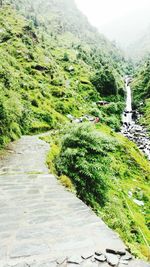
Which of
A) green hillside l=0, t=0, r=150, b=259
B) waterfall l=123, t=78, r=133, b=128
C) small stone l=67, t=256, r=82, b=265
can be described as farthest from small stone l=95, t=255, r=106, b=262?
waterfall l=123, t=78, r=133, b=128

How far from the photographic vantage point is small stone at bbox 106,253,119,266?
8297 millimetres

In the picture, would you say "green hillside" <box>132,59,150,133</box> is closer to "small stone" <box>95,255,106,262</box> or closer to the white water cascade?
the white water cascade

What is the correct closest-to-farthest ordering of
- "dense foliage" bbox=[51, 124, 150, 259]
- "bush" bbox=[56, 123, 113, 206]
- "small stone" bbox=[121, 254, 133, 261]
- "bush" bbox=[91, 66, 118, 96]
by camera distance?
"small stone" bbox=[121, 254, 133, 261] → "dense foliage" bbox=[51, 124, 150, 259] → "bush" bbox=[56, 123, 113, 206] → "bush" bbox=[91, 66, 118, 96]

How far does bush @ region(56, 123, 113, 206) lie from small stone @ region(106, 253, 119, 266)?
33.1ft

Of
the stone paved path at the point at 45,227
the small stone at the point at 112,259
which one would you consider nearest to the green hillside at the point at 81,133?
the small stone at the point at 112,259

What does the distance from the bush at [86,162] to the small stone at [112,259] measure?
1007 centimetres

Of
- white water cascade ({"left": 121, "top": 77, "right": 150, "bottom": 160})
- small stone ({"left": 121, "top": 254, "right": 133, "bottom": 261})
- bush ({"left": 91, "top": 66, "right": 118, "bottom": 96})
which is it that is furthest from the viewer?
bush ({"left": 91, "top": 66, "right": 118, "bottom": 96})

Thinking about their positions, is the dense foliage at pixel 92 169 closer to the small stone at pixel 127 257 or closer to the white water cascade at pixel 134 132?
the small stone at pixel 127 257

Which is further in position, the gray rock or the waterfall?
the waterfall

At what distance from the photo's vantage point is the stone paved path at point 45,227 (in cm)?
869

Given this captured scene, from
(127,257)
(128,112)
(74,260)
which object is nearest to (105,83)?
(128,112)

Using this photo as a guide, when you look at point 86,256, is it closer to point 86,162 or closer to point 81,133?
point 86,162

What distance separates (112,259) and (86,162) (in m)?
12.2

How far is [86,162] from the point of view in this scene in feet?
67.6
